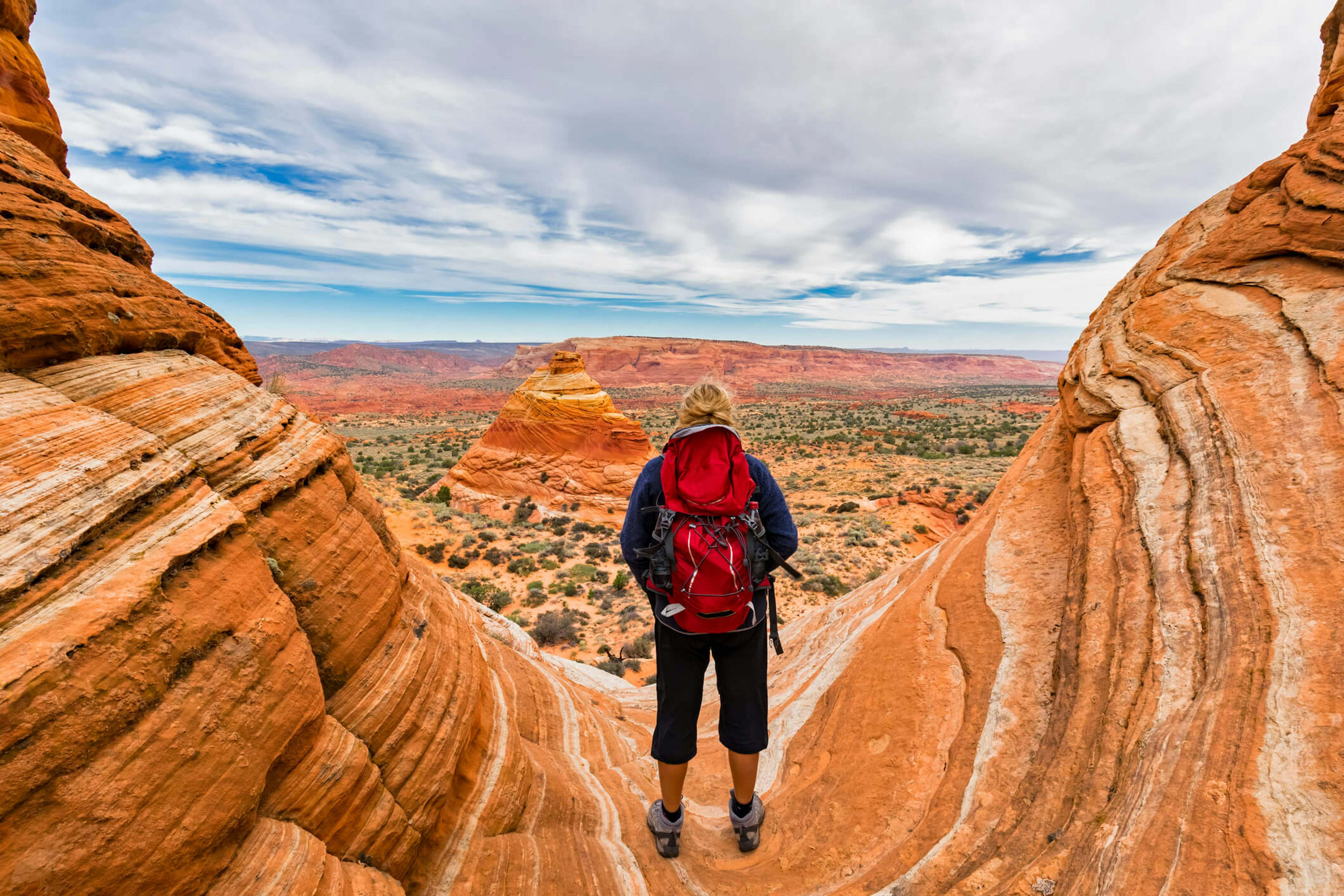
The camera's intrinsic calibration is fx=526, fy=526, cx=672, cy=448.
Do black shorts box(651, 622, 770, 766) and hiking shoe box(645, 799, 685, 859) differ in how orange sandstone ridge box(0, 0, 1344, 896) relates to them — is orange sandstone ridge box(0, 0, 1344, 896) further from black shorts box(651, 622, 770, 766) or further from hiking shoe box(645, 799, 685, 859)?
black shorts box(651, 622, 770, 766)

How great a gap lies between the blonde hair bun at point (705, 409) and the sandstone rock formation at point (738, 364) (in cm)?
9410

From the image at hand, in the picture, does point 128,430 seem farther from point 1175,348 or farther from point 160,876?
point 1175,348

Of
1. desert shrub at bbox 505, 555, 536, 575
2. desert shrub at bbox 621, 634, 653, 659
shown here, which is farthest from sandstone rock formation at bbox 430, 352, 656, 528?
desert shrub at bbox 621, 634, 653, 659

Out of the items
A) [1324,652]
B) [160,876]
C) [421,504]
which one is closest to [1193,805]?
[1324,652]

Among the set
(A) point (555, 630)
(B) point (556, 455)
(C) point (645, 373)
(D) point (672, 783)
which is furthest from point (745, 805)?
(C) point (645, 373)

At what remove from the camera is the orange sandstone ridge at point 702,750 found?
1778 millimetres

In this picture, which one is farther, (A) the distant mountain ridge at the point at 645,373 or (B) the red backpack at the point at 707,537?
(A) the distant mountain ridge at the point at 645,373

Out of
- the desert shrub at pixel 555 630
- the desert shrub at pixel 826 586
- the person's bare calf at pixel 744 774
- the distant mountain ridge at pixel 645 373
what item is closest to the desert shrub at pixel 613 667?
the desert shrub at pixel 555 630

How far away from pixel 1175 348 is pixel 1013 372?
205407mm

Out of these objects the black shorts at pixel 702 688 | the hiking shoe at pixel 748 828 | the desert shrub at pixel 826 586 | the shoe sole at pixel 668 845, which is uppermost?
the black shorts at pixel 702 688

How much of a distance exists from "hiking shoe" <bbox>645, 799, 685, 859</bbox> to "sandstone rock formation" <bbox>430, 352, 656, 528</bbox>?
16711mm

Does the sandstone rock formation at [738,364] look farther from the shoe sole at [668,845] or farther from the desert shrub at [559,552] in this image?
the shoe sole at [668,845]

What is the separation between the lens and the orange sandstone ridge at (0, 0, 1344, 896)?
5.83 ft

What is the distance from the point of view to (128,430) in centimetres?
231
